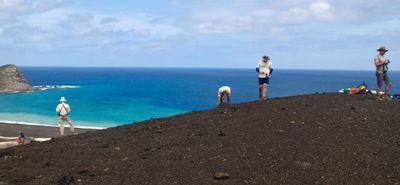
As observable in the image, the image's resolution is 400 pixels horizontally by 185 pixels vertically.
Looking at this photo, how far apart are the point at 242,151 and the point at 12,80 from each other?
491 ft

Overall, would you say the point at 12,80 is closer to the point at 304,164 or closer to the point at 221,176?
the point at 221,176

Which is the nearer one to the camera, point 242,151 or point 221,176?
point 221,176

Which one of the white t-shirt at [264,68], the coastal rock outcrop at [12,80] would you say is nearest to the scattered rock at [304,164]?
the white t-shirt at [264,68]

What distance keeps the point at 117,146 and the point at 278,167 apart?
5256mm

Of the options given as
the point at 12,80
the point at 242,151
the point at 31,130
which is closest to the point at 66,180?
the point at 242,151

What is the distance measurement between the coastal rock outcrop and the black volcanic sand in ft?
443

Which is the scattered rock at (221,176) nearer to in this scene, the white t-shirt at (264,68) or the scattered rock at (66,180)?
the scattered rock at (66,180)

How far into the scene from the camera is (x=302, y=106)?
15742 millimetres

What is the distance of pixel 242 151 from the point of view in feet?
37.0

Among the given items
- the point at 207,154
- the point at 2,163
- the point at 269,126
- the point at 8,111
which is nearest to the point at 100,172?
the point at 207,154

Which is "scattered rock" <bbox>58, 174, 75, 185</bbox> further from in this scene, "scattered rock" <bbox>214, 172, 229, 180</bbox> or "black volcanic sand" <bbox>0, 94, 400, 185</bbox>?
"scattered rock" <bbox>214, 172, 229, 180</bbox>

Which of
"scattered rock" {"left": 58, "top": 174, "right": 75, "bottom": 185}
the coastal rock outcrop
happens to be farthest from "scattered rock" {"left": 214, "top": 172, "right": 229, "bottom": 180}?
the coastal rock outcrop

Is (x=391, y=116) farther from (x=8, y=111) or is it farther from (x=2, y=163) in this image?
(x=8, y=111)

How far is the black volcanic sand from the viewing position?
10000mm
